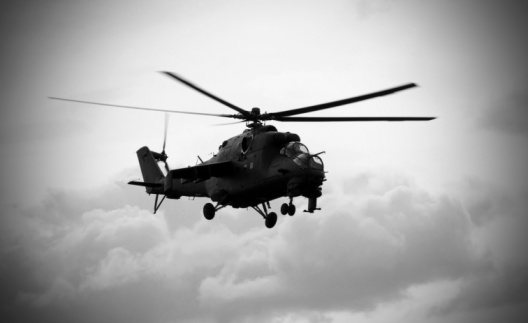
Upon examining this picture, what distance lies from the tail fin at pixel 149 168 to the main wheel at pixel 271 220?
37.7 ft

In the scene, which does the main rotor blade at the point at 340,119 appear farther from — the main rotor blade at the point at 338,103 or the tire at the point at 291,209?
the tire at the point at 291,209

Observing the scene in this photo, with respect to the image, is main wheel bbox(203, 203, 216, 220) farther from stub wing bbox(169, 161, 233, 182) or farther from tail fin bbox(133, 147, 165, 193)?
tail fin bbox(133, 147, 165, 193)

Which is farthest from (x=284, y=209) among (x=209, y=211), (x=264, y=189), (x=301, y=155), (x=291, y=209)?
(x=209, y=211)

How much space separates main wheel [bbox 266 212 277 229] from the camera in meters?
38.6

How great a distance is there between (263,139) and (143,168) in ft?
52.0

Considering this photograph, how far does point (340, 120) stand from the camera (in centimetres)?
3519

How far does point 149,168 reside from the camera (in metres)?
48.6

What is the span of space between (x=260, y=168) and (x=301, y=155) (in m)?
2.78

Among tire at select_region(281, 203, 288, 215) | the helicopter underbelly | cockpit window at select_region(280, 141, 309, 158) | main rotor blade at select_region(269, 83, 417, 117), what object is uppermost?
main rotor blade at select_region(269, 83, 417, 117)

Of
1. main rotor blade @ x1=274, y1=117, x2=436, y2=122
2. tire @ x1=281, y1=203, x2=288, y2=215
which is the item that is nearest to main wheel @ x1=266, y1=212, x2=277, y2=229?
tire @ x1=281, y1=203, x2=288, y2=215

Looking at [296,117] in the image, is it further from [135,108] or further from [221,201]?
[135,108]

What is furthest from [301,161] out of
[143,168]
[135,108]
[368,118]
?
[143,168]

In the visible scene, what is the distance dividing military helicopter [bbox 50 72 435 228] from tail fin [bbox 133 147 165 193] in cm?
552

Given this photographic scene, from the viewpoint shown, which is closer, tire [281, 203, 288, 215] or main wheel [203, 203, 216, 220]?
tire [281, 203, 288, 215]
